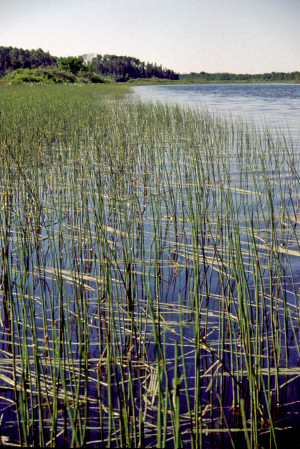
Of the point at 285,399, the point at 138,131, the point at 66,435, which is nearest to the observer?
the point at 66,435

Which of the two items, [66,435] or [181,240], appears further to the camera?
[181,240]

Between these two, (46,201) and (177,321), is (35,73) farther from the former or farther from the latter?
(177,321)

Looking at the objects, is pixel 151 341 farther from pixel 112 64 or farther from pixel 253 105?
pixel 112 64

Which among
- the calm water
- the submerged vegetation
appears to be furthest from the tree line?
the submerged vegetation

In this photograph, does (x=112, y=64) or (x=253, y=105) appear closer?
(x=253, y=105)

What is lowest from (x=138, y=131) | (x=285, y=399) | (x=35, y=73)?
(x=285, y=399)

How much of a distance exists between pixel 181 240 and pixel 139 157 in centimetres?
195

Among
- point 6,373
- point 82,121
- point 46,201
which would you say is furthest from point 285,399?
point 82,121

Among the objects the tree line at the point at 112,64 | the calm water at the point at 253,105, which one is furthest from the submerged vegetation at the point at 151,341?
the tree line at the point at 112,64

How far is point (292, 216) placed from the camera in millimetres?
2752

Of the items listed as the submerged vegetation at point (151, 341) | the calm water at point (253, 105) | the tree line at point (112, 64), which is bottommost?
the submerged vegetation at point (151, 341)

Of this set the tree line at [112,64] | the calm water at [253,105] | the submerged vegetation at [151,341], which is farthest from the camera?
the tree line at [112,64]

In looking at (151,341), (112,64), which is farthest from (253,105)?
(112,64)

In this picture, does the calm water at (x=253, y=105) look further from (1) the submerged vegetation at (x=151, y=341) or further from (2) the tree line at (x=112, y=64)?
(2) the tree line at (x=112, y=64)
